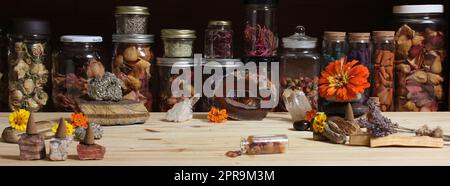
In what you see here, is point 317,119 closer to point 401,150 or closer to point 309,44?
point 401,150

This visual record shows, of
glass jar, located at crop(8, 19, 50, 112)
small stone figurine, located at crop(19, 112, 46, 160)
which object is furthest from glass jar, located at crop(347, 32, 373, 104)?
small stone figurine, located at crop(19, 112, 46, 160)

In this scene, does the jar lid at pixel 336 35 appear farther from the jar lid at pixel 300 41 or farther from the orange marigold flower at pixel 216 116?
the orange marigold flower at pixel 216 116

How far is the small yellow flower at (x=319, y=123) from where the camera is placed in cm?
138

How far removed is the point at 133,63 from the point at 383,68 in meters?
0.61

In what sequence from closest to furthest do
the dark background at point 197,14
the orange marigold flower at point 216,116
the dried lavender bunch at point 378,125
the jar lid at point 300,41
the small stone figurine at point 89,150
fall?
the small stone figurine at point 89,150, the dried lavender bunch at point 378,125, the orange marigold flower at point 216,116, the jar lid at point 300,41, the dark background at point 197,14

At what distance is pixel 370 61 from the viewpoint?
1.75 m

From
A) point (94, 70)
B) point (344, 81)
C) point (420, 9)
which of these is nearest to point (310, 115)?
point (344, 81)

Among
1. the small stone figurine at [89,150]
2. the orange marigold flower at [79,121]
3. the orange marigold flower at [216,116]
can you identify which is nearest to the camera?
the small stone figurine at [89,150]

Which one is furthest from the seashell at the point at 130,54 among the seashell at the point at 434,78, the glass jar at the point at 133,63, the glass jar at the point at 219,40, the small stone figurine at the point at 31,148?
the seashell at the point at 434,78

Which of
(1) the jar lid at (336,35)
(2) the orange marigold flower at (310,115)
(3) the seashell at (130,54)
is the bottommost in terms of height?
(2) the orange marigold flower at (310,115)

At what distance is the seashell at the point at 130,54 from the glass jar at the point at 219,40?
0.59ft

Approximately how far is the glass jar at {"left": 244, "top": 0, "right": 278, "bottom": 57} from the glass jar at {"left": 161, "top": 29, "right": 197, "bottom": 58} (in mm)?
145

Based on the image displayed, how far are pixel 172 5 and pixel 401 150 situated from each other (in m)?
0.85

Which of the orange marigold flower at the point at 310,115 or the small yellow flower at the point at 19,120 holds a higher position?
the small yellow flower at the point at 19,120
